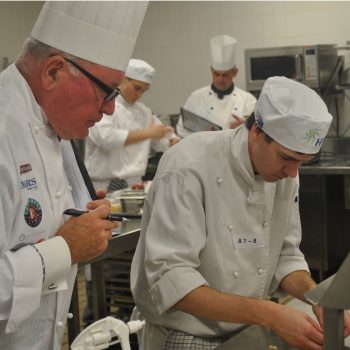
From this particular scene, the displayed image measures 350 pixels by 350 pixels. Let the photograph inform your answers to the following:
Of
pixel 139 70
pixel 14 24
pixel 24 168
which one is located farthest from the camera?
pixel 14 24

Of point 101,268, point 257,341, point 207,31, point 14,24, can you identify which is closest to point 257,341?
point 257,341

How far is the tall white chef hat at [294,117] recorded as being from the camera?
174 centimetres

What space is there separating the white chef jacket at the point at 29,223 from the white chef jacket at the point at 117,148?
2.84 metres

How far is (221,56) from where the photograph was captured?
520 cm

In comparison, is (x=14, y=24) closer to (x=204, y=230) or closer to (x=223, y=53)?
(x=223, y=53)

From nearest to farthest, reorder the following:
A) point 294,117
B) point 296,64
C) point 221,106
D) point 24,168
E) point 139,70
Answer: point 24,168, point 294,117, point 139,70, point 296,64, point 221,106

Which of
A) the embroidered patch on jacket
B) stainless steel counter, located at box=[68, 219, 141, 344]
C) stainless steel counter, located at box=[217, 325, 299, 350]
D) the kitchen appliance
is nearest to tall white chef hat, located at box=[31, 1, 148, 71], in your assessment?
the embroidered patch on jacket

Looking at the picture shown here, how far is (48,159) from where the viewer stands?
1.51 metres

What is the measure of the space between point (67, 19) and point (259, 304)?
2.86ft

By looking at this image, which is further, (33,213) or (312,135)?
(312,135)

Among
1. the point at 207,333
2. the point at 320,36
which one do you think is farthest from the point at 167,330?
the point at 320,36

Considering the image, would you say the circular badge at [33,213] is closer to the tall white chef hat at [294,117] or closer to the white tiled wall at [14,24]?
the tall white chef hat at [294,117]

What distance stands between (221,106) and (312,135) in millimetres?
3634

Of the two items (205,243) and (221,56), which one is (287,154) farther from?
(221,56)
